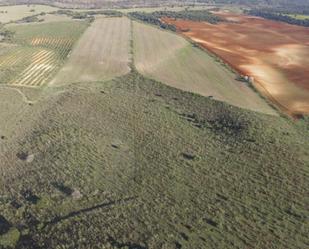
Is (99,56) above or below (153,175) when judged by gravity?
above

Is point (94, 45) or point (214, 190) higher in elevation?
point (94, 45)

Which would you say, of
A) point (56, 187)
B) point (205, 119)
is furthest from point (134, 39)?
point (56, 187)

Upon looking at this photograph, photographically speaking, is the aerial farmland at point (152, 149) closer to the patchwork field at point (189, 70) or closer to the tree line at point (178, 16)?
the patchwork field at point (189, 70)

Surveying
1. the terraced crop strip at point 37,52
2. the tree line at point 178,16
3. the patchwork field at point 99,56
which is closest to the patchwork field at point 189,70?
the patchwork field at point 99,56

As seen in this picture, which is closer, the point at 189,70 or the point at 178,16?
the point at 189,70

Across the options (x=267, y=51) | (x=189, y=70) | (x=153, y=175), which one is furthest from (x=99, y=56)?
(x=153, y=175)

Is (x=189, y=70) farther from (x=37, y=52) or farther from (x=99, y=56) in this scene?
(x=37, y=52)

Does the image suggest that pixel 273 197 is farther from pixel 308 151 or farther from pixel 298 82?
pixel 298 82
